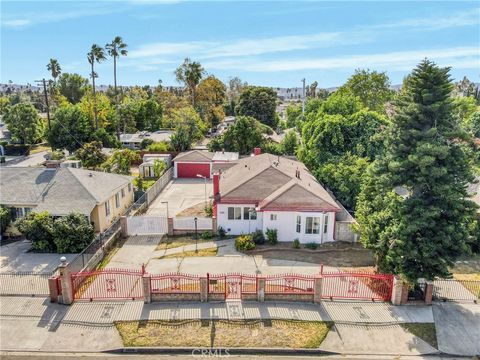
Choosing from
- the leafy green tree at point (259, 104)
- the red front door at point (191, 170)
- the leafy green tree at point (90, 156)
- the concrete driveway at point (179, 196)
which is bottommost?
the concrete driveway at point (179, 196)

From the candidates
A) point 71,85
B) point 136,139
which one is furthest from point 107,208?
point 71,85

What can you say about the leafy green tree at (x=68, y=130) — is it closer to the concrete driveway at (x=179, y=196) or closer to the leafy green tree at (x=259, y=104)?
the concrete driveway at (x=179, y=196)

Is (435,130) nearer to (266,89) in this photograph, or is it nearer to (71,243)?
(71,243)

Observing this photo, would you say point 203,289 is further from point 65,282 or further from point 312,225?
point 312,225

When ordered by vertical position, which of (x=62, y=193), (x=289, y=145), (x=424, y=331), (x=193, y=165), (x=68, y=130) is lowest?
(x=424, y=331)

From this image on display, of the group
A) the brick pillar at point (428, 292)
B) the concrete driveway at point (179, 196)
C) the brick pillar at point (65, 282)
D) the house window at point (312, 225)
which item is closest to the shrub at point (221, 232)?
the house window at point (312, 225)

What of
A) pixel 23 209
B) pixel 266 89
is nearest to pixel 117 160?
pixel 23 209

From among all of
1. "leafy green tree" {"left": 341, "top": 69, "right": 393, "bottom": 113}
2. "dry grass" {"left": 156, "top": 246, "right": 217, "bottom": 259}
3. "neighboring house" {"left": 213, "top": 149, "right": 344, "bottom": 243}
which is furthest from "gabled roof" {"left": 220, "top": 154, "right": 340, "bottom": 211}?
"leafy green tree" {"left": 341, "top": 69, "right": 393, "bottom": 113}
